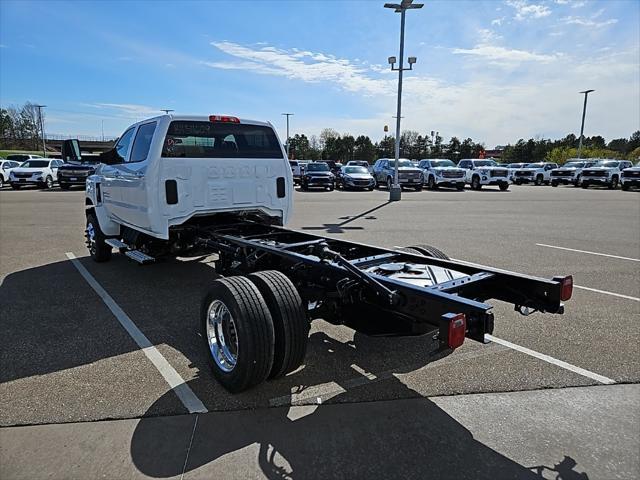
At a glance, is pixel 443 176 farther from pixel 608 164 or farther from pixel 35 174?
pixel 35 174

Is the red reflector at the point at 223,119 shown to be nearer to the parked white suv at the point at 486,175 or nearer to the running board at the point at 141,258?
the running board at the point at 141,258

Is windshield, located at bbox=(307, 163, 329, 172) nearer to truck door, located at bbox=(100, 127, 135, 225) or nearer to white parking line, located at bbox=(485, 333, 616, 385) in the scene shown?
truck door, located at bbox=(100, 127, 135, 225)

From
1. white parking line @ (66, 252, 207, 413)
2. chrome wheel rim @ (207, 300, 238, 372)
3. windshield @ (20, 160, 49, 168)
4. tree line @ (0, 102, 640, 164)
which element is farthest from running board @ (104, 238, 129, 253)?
tree line @ (0, 102, 640, 164)

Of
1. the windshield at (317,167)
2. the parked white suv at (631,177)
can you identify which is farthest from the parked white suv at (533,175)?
the windshield at (317,167)

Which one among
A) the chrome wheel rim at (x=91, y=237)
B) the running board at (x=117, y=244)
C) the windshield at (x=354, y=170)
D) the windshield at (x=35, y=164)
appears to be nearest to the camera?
the running board at (x=117, y=244)

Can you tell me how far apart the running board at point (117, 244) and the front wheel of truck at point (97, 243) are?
433mm

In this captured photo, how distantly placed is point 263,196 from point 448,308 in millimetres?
4080

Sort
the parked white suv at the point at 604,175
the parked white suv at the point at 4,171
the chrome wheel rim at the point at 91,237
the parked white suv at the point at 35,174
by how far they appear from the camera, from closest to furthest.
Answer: the chrome wheel rim at the point at 91,237, the parked white suv at the point at 35,174, the parked white suv at the point at 4,171, the parked white suv at the point at 604,175

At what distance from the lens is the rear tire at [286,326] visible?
131 inches

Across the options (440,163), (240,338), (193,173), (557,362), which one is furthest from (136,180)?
(440,163)

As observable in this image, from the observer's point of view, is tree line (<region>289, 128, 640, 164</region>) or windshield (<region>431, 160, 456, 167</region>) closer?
windshield (<region>431, 160, 456, 167</region>)

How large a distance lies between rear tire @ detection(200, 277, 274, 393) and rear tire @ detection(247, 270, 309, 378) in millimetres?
71

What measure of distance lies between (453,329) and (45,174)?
99.9ft

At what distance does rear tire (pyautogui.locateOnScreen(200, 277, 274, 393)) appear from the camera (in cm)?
324
